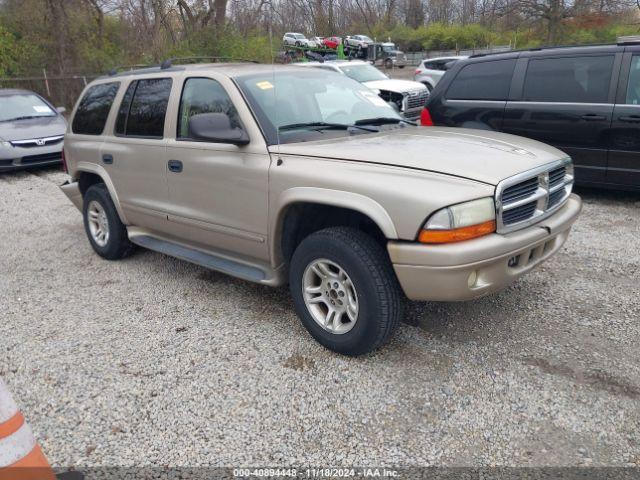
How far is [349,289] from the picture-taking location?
10.7 feet

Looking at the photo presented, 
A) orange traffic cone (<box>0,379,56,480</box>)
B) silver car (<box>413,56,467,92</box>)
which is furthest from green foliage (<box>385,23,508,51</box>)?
orange traffic cone (<box>0,379,56,480</box>)

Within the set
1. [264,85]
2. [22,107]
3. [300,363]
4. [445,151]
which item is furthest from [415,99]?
[300,363]

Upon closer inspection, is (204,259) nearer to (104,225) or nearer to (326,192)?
(326,192)

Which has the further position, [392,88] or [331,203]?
[392,88]

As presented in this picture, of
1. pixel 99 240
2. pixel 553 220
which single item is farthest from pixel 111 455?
pixel 99 240

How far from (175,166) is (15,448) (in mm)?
2470

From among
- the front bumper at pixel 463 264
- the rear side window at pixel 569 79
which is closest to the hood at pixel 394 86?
the rear side window at pixel 569 79

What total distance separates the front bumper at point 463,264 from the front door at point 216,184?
110 centimetres

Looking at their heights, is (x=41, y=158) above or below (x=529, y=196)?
below

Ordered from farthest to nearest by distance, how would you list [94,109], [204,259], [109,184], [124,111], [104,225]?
[104,225] → [94,109] → [109,184] → [124,111] → [204,259]

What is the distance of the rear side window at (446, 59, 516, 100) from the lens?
22.4 ft

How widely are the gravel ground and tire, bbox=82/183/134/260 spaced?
1.65 ft

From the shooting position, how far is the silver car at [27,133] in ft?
32.3

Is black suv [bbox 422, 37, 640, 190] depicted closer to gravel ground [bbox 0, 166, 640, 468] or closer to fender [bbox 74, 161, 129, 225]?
gravel ground [bbox 0, 166, 640, 468]
